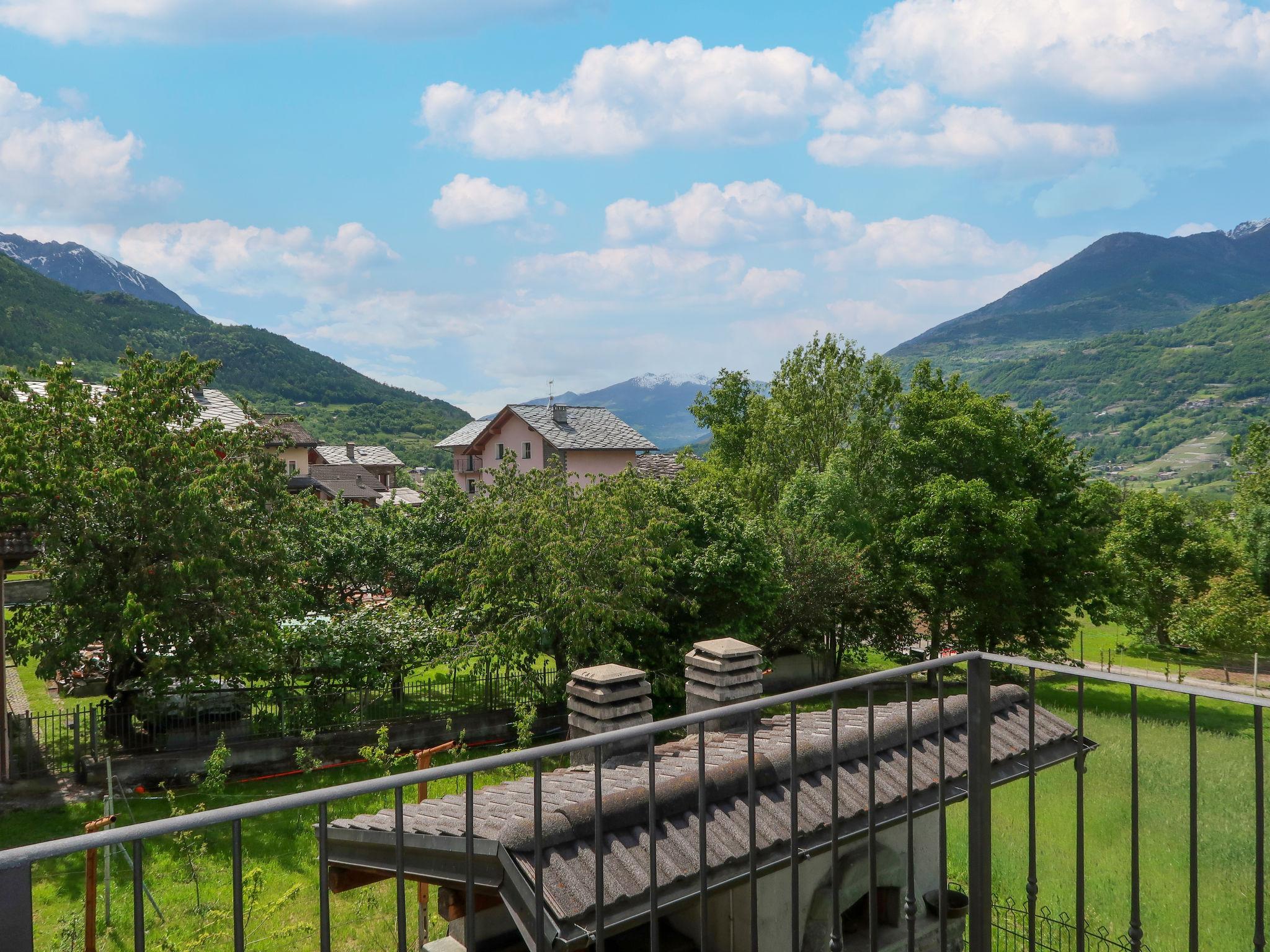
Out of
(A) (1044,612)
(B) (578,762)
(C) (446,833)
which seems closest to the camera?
(C) (446,833)

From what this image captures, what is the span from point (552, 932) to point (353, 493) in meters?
47.6

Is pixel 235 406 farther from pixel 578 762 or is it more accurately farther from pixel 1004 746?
pixel 1004 746

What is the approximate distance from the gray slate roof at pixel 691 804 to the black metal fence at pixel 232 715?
26.1ft

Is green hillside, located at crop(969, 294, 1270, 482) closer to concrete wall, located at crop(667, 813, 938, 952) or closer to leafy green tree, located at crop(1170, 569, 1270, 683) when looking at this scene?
leafy green tree, located at crop(1170, 569, 1270, 683)

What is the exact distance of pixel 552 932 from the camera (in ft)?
11.1

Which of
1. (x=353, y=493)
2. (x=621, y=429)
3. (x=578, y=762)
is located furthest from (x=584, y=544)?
(x=353, y=493)

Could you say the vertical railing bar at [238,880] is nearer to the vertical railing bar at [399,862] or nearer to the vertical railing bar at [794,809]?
the vertical railing bar at [399,862]

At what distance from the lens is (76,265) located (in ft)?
577

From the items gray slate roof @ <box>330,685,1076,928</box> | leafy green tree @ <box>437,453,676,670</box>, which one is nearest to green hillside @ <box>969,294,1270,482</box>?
leafy green tree @ <box>437,453,676,670</box>

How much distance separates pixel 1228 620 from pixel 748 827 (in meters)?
24.5

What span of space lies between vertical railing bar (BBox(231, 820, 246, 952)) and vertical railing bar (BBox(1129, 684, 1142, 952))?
209 cm

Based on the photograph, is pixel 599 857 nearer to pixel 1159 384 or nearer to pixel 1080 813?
pixel 1080 813

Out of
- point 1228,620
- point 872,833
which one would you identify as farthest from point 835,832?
point 1228,620

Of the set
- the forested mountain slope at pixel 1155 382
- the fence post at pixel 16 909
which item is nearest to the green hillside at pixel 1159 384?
the forested mountain slope at pixel 1155 382
